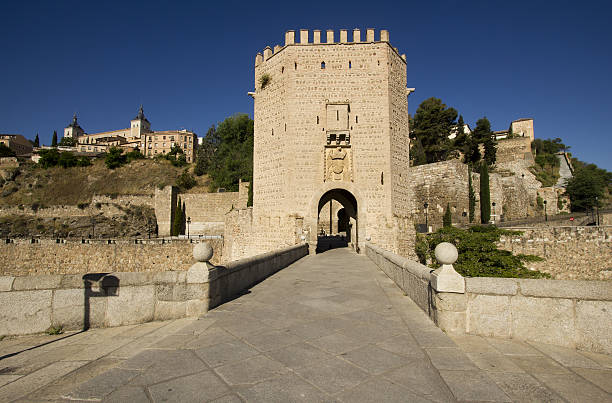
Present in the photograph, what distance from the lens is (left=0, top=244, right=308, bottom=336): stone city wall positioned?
3.88m

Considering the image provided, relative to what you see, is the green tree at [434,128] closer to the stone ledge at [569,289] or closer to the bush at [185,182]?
the bush at [185,182]

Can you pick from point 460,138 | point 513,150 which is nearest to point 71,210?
point 460,138

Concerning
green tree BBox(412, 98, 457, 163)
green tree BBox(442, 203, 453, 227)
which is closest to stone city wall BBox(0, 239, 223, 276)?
green tree BBox(442, 203, 453, 227)

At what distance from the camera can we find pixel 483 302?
3.52m

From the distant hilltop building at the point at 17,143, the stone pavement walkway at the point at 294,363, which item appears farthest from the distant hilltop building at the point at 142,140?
the stone pavement walkway at the point at 294,363

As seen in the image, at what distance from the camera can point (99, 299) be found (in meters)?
4.05

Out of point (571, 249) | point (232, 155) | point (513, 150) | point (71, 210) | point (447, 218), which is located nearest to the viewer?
point (571, 249)

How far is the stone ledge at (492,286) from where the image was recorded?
3.49 meters

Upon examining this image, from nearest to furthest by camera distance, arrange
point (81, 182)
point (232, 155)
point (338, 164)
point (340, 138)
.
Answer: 1. point (338, 164)
2. point (340, 138)
3. point (232, 155)
4. point (81, 182)

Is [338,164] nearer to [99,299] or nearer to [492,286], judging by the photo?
[492,286]

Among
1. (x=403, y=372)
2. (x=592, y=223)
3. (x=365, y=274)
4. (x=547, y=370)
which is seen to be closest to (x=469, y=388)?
(x=403, y=372)

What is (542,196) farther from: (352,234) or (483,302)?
(483,302)

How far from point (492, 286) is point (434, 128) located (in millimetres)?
39194

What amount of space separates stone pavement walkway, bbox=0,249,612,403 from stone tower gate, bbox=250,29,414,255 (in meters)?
10.7
